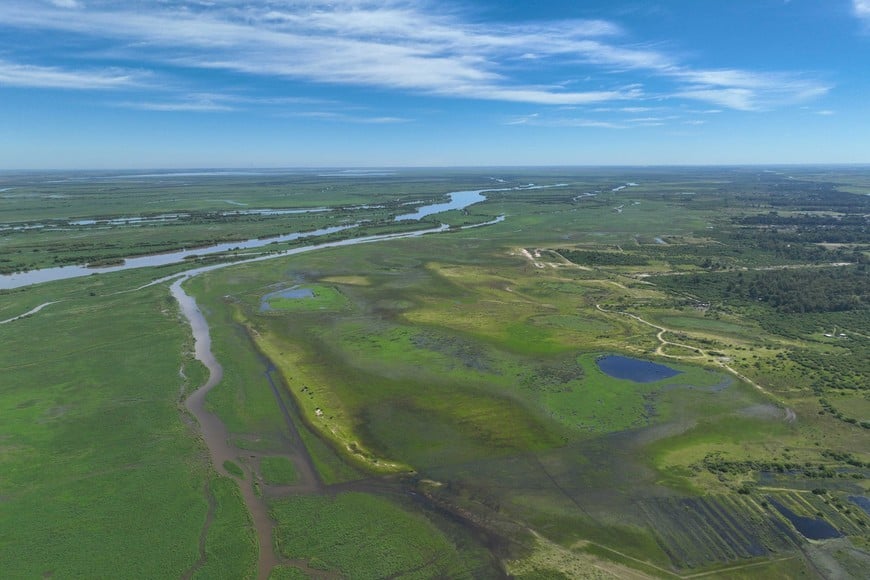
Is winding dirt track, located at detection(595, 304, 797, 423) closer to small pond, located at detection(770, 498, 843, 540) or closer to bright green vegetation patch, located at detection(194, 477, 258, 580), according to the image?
small pond, located at detection(770, 498, 843, 540)

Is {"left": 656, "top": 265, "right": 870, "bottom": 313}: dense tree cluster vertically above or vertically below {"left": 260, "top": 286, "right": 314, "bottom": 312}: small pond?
above

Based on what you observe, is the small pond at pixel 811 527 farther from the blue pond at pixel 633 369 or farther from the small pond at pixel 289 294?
the small pond at pixel 289 294

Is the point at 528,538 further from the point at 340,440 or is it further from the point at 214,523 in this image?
the point at 214,523

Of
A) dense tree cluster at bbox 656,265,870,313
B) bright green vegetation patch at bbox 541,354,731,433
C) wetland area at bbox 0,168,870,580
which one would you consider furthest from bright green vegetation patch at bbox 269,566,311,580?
dense tree cluster at bbox 656,265,870,313

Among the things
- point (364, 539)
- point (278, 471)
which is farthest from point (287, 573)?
point (278, 471)

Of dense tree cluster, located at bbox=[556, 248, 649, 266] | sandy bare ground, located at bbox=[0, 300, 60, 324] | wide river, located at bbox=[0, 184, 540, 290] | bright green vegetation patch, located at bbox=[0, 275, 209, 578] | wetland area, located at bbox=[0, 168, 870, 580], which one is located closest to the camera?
bright green vegetation patch, located at bbox=[0, 275, 209, 578]
